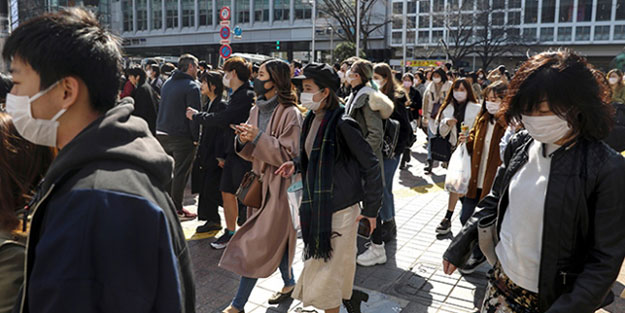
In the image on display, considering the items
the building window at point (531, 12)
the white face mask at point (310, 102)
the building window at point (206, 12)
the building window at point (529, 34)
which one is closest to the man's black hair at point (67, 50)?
the white face mask at point (310, 102)

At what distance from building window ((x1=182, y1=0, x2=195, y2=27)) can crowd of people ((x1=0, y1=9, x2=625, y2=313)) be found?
61.7 m

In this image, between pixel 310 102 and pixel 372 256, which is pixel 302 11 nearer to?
pixel 372 256

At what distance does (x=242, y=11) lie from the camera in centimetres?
5897

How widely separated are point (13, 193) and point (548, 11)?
7148cm

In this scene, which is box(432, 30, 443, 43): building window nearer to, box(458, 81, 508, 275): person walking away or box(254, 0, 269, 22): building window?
box(254, 0, 269, 22): building window

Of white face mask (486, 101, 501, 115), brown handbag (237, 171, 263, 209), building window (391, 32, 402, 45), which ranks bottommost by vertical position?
brown handbag (237, 171, 263, 209)

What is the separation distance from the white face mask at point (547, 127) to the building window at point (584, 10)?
70.0 m

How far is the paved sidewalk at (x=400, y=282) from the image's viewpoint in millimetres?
4047

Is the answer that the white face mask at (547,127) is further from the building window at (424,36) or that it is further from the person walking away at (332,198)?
the building window at (424,36)

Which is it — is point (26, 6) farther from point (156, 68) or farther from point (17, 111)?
point (17, 111)

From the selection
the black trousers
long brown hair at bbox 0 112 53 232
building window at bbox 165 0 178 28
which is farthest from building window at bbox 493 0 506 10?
long brown hair at bbox 0 112 53 232

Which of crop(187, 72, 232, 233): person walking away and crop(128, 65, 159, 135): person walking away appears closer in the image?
crop(187, 72, 232, 233): person walking away

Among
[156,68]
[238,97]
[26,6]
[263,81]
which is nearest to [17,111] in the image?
[263,81]

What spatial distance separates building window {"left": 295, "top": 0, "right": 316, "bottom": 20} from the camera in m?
54.8
